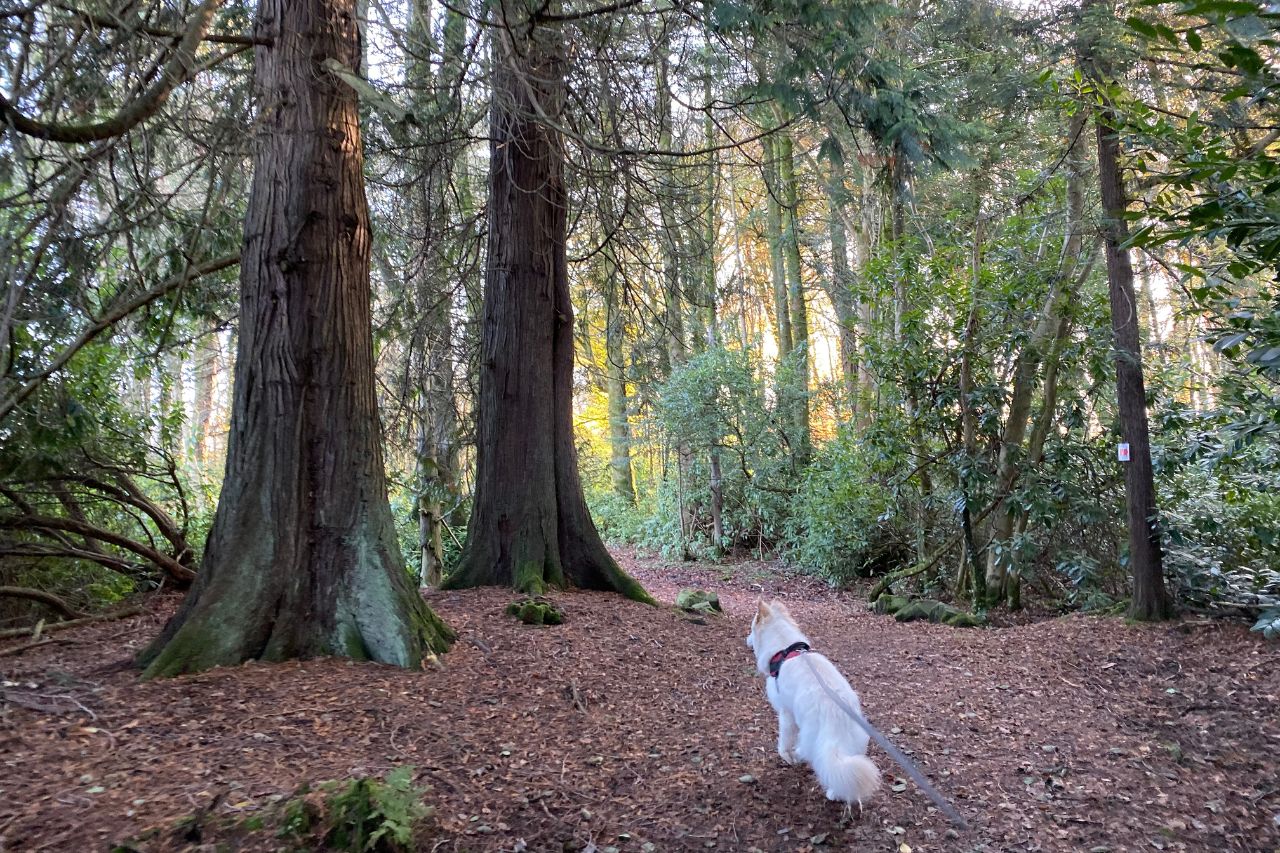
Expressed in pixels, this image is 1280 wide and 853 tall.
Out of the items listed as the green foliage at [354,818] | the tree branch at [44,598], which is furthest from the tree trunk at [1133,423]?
the tree branch at [44,598]

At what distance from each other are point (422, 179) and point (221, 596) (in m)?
4.54

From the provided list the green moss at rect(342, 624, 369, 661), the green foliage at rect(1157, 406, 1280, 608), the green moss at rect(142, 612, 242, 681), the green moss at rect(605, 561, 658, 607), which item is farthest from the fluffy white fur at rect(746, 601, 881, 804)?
the green foliage at rect(1157, 406, 1280, 608)

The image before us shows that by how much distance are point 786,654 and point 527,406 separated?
4.47 meters

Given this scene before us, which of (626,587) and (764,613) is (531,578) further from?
(764,613)

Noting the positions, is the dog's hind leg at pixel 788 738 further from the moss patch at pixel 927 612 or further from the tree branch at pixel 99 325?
the moss patch at pixel 927 612

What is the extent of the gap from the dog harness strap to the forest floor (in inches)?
23.1

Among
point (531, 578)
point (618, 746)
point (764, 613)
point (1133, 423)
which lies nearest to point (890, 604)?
point (1133, 423)

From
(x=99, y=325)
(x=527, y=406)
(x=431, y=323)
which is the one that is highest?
(x=431, y=323)

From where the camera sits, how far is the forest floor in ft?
11.2

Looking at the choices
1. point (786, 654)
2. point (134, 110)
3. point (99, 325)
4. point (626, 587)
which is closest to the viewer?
point (134, 110)

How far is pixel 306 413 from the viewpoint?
5.29 m

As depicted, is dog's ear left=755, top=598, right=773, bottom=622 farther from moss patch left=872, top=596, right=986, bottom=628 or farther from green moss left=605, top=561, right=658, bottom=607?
moss patch left=872, top=596, right=986, bottom=628

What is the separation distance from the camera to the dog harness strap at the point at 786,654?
450 centimetres

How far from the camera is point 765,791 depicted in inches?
169
